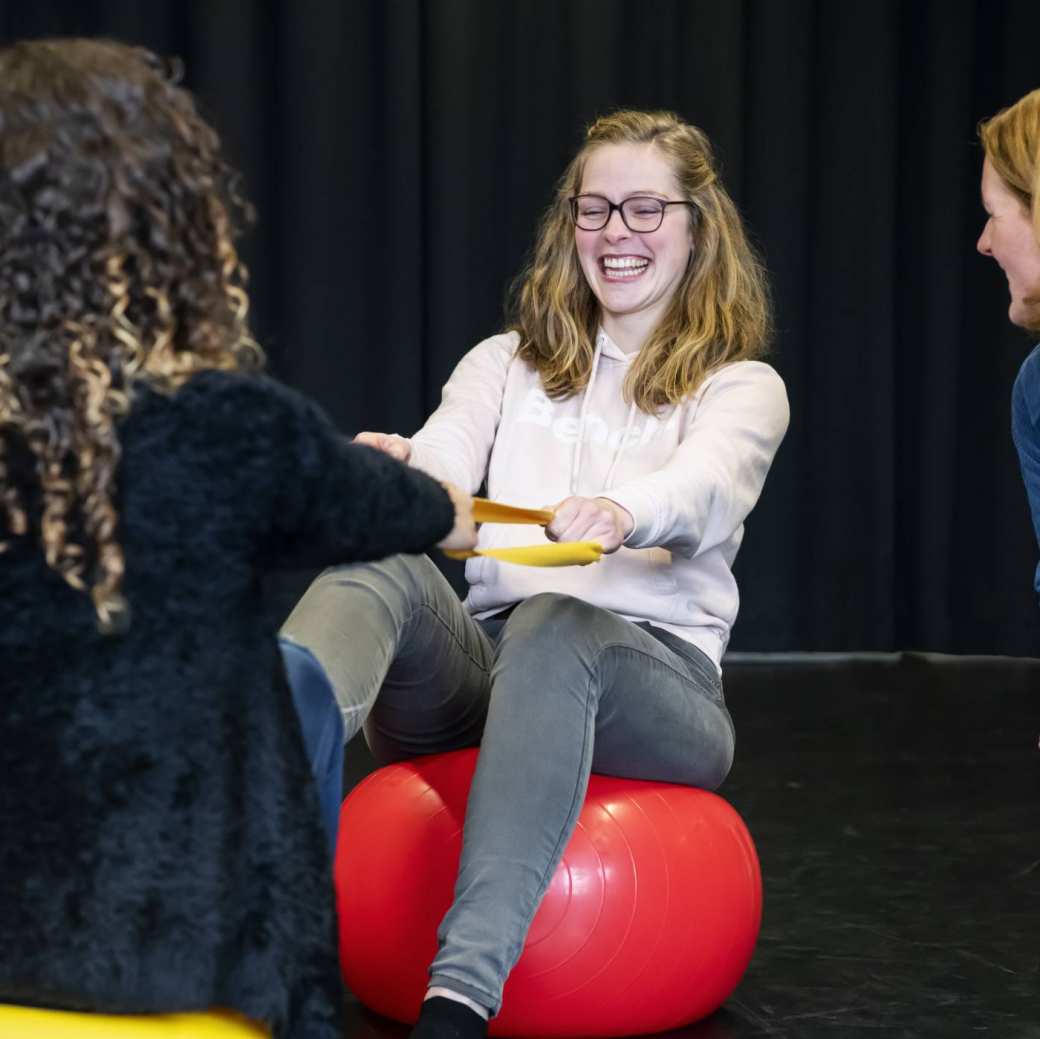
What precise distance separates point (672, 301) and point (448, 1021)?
1.13 meters

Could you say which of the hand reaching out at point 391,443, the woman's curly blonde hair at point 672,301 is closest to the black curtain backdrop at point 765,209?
the woman's curly blonde hair at point 672,301

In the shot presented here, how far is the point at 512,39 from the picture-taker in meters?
5.15

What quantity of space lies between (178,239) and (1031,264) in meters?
1.09

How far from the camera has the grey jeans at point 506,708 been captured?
5.57 feet

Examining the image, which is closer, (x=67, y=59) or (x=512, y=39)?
(x=67, y=59)

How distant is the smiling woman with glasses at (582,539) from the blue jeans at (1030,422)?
13.3 inches

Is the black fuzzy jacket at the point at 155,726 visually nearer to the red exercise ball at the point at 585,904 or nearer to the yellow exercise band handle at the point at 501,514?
the yellow exercise band handle at the point at 501,514

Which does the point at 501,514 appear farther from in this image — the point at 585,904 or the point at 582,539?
the point at 585,904

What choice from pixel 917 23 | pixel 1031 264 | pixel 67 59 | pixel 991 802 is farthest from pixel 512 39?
pixel 67 59

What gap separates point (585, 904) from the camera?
1.89 m

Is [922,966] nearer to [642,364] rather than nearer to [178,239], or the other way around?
[642,364]

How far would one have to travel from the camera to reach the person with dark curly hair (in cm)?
112

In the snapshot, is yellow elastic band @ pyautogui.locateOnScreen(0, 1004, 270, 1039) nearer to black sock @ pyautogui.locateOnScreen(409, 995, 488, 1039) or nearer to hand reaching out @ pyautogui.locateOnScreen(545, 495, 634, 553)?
black sock @ pyautogui.locateOnScreen(409, 995, 488, 1039)

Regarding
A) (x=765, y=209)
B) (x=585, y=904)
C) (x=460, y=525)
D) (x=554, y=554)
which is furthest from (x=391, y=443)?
(x=765, y=209)
